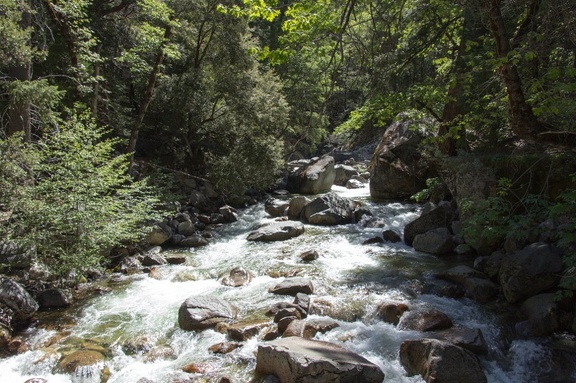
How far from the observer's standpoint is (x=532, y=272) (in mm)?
6742

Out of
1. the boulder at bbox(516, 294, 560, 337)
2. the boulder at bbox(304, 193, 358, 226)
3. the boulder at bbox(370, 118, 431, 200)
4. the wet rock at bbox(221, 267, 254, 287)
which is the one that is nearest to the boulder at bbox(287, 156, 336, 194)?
the boulder at bbox(370, 118, 431, 200)

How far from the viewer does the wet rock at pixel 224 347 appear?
5891mm

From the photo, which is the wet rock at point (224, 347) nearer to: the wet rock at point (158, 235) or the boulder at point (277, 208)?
the wet rock at point (158, 235)

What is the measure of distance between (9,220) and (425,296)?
308 inches

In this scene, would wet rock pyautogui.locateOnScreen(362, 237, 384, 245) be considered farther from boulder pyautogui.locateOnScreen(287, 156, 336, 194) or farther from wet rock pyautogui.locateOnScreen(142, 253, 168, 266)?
boulder pyautogui.locateOnScreen(287, 156, 336, 194)

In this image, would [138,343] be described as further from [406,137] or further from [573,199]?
[406,137]

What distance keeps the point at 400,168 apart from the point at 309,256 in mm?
6753

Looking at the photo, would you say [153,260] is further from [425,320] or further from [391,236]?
[425,320]

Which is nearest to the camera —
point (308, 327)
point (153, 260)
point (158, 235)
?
point (308, 327)

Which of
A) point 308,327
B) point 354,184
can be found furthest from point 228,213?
point 308,327

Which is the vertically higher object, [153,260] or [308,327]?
[308,327]

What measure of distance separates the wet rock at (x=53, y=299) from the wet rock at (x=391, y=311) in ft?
19.3


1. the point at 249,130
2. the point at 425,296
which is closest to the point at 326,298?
the point at 425,296

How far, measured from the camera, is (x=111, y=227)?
26.6 feet
